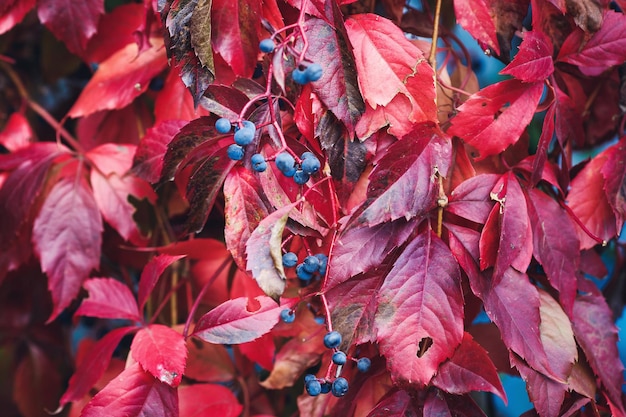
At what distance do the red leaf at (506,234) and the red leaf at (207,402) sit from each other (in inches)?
12.8

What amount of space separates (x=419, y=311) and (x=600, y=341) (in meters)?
0.25

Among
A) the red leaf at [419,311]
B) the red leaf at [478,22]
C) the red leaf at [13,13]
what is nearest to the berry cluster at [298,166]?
the red leaf at [419,311]

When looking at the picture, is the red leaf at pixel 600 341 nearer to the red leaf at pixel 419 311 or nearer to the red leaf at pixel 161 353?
the red leaf at pixel 419 311

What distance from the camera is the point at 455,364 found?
55cm

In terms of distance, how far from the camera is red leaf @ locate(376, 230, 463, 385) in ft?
1.72

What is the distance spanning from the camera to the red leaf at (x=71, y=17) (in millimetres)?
753

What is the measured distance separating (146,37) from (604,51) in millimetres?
495

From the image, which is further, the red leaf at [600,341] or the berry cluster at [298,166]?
the red leaf at [600,341]

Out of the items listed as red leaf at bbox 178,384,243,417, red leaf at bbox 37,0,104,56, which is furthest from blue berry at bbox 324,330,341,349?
red leaf at bbox 37,0,104,56

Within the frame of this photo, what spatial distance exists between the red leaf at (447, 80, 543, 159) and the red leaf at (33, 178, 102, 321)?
46 cm

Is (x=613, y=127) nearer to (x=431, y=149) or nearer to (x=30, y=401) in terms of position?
(x=431, y=149)

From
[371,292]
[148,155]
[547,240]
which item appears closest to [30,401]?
[148,155]

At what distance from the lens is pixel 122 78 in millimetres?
766

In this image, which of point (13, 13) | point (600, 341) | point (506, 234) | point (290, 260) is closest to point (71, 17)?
point (13, 13)
